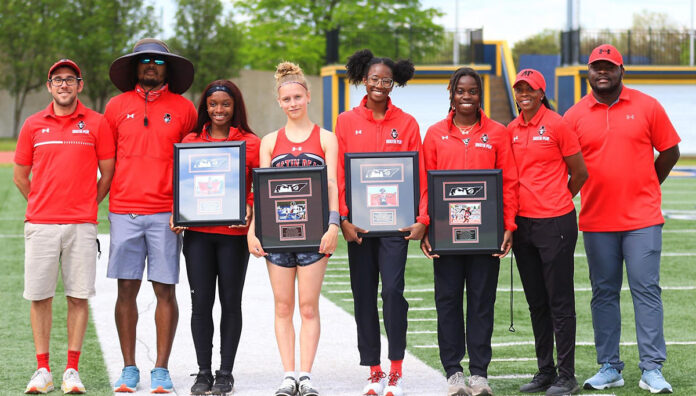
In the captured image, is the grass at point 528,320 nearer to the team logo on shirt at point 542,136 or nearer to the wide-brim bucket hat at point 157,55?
the team logo on shirt at point 542,136

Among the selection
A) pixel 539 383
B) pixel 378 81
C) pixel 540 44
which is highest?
pixel 540 44

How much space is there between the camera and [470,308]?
20.0ft

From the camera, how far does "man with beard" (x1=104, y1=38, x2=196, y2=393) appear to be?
6062mm

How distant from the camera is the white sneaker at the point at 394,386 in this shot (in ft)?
19.3

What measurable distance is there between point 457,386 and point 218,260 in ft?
5.28

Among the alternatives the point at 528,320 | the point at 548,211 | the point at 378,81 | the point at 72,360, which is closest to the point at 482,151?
the point at 548,211

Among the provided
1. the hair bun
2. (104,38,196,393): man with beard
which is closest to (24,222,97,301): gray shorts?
(104,38,196,393): man with beard

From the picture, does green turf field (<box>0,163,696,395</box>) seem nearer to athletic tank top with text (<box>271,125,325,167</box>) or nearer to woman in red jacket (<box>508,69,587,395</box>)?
woman in red jacket (<box>508,69,587,395</box>)

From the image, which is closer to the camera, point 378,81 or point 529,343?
point 378,81

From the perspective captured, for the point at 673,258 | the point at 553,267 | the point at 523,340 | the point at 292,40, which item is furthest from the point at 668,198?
the point at 292,40

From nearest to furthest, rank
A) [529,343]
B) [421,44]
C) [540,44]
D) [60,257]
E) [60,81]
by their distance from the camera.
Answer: [60,81], [60,257], [529,343], [421,44], [540,44]

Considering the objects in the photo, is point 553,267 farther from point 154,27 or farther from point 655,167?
point 154,27

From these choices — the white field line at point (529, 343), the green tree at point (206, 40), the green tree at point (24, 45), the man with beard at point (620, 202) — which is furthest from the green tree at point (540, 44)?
the man with beard at point (620, 202)

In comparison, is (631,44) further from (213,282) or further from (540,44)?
(540,44)
